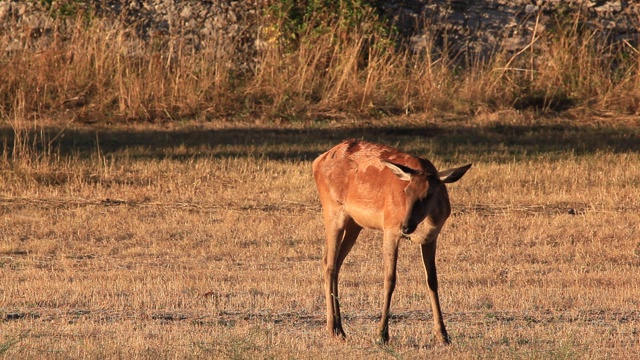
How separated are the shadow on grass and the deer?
779cm

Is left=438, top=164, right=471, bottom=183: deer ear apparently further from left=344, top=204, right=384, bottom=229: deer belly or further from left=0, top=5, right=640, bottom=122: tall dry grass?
left=0, top=5, right=640, bottom=122: tall dry grass

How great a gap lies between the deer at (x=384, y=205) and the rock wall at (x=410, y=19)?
12.9 metres

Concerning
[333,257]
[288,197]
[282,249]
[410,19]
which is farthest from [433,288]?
[410,19]

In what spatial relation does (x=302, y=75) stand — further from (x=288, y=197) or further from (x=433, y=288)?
(x=433, y=288)

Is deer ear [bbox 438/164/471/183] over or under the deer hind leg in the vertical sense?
over

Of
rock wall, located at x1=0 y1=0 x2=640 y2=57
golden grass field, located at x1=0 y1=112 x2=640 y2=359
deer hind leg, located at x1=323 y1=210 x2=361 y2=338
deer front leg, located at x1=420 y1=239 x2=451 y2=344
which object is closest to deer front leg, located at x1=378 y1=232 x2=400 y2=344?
golden grass field, located at x1=0 y1=112 x2=640 y2=359

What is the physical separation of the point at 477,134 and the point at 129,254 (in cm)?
869

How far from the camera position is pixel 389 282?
741cm

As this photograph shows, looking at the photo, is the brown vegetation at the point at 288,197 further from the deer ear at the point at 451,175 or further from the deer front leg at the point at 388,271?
the deer ear at the point at 451,175

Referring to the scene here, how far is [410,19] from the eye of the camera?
2130 cm

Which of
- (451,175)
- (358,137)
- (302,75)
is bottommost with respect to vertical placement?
(358,137)

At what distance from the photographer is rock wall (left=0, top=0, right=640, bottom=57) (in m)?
20.8

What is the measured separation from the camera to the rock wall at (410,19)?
68.1 ft

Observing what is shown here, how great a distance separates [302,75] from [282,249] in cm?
900
